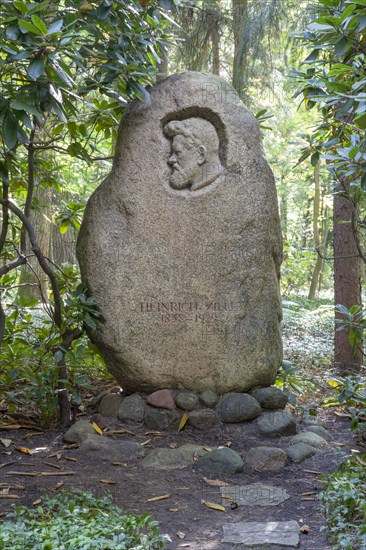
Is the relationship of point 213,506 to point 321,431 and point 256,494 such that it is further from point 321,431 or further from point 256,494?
point 321,431

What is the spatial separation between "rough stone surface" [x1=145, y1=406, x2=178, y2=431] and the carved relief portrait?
5.72 feet

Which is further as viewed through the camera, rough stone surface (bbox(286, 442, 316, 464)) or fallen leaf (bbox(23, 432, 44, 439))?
fallen leaf (bbox(23, 432, 44, 439))

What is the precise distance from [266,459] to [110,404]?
137 centimetres

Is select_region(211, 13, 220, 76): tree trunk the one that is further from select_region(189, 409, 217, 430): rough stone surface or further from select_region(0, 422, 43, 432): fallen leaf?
select_region(0, 422, 43, 432): fallen leaf

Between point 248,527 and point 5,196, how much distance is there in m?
3.01

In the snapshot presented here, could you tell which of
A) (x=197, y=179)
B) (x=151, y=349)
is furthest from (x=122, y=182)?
(x=151, y=349)

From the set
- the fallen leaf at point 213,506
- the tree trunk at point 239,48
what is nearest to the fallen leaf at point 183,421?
the fallen leaf at point 213,506

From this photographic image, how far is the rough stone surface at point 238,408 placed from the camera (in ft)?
16.0

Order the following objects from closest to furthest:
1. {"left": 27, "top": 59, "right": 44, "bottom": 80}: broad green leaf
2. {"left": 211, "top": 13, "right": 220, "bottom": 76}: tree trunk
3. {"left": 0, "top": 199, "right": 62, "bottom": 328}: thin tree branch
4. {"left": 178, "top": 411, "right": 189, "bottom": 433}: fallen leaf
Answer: {"left": 27, "top": 59, "right": 44, "bottom": 80}: broad green leaf
{"left": 0, "top": 199, "right": 62, "bottom": 328}: thin tree branch
{"left": 178, "top": 411, "right": 189, "bottom": 433}: fallen leaf
{"left": 211, "top": 13, "right": 220, "bottom": 76}: tree trunk

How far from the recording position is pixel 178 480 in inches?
163

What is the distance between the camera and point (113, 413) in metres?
5.04

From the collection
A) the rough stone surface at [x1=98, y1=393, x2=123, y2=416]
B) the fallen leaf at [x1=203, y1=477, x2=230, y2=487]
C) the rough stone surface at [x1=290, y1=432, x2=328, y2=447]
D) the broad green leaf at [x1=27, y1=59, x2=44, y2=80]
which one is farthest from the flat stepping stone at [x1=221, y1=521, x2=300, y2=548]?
the broad green leaf at [x1=27, y1=59, x2=44, y2=80]

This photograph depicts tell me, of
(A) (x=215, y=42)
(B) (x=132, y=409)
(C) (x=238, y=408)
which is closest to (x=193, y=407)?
(C) (x=238, y=408)

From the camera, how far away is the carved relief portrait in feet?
16.4
